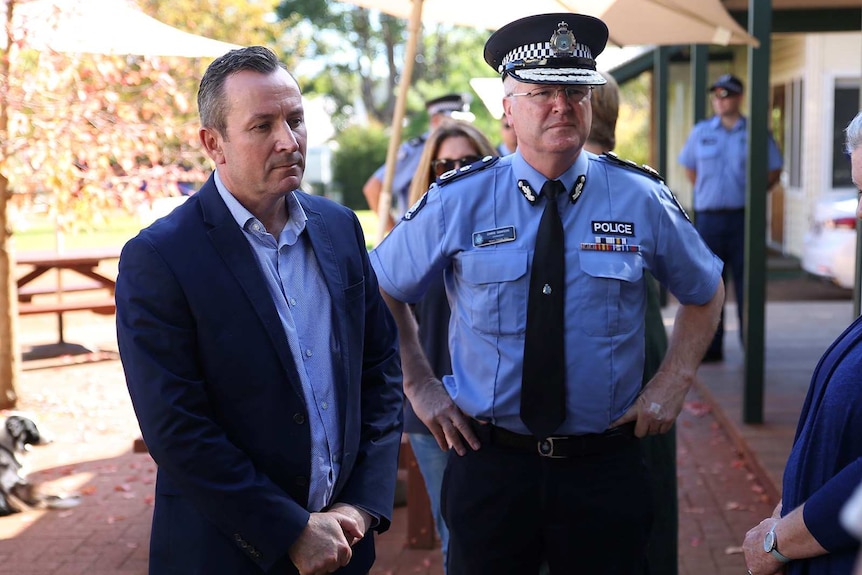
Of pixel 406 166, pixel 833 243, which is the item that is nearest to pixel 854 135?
pixel 406 166

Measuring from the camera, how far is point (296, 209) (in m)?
2.62

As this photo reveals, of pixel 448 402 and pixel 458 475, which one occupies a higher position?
pixel 448 402

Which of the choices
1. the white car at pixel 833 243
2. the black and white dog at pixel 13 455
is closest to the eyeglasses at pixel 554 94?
the black and white dog at pixel 13 455

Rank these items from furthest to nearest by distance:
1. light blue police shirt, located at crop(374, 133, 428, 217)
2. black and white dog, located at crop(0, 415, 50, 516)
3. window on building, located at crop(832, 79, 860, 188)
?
window on building, located at crop(832, 79, 860, 188) → light blue police shirt, located at crop(374, 133, 428, 217) → black and white dog, located at crop(0, 415, 50, 516)

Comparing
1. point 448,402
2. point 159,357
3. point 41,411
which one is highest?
point 159,357

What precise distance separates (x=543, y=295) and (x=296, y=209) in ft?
2.57

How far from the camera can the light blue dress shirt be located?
2.47 meters

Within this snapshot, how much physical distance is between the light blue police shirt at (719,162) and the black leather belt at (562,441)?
6.28 m

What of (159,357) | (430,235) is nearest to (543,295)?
(430,235)

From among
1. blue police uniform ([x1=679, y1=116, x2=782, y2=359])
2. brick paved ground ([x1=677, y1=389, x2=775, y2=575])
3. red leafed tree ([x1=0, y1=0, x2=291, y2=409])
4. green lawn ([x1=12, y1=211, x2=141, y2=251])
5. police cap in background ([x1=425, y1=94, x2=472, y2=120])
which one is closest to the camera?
brick paved ground ([x1=677, y1=389, x2=775, y2=575])

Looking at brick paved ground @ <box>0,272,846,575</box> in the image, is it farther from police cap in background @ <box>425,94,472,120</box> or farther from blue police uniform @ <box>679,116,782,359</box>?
police cap in background @ <box>425,94,472,120</box>

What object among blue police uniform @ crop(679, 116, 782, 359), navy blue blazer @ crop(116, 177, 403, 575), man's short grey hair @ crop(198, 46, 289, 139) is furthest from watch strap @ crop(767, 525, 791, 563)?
blue police uniform @ crop(679, 116, 782, 359)

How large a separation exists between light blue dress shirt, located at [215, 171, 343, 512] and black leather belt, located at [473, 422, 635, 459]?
68 cm

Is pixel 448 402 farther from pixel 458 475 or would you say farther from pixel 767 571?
pixel 767 571
